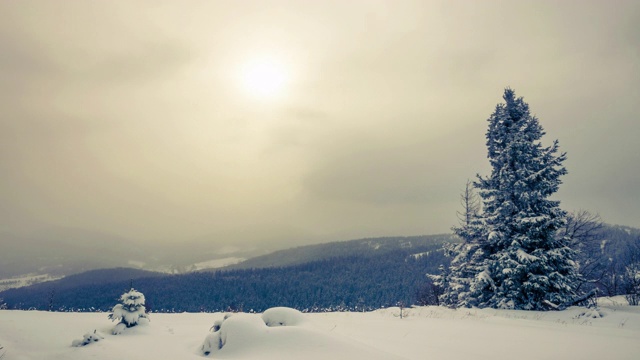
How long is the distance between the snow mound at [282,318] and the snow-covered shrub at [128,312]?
4.07m

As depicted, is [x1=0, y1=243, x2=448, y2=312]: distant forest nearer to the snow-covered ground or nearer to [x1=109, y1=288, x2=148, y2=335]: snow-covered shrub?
the snow-covered ground

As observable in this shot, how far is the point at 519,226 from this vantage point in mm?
17656

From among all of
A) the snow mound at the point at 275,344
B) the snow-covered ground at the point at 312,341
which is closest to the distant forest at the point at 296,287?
the snow-covered ground at the point at 312,341

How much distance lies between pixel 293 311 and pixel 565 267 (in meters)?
15.7

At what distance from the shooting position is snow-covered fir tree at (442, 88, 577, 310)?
16.8 metres

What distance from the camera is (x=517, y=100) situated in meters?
20.0

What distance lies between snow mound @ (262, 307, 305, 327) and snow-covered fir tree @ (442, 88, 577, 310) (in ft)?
42.5

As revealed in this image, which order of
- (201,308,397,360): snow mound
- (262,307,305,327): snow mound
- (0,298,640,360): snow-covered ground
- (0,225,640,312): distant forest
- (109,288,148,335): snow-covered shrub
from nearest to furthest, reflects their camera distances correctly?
(201,308,397,360): snow mound → (0,298,640,360): snow-covered ground → (262,307,305,327): snow mound → (109,288,148,335): snow-covered shrub → (0,225,640,312): distant forest

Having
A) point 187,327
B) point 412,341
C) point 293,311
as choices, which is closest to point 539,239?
point 412,341

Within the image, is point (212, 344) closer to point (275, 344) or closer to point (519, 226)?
point (275, 344)

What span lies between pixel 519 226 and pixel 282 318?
14907mm

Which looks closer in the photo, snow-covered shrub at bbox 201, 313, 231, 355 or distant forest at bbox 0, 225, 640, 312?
snow-covered shrub at bbox 201, 313, 231, 355

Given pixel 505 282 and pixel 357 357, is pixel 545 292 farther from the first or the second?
pixel 357 357

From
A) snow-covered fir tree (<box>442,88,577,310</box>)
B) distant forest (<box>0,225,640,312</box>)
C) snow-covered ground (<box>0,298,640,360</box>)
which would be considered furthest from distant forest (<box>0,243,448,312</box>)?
snow-covered ground (<box>0,298,640,360</box>)
